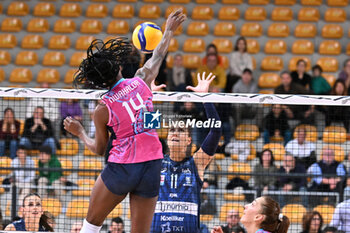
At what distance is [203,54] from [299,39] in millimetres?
2256

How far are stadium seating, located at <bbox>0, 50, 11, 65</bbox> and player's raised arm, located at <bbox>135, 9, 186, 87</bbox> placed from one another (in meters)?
9.61

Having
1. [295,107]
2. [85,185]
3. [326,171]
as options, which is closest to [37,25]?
[85,185]

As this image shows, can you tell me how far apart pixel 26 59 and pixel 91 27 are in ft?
5.54

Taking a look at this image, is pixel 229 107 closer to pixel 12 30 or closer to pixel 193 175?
pixel 193 175

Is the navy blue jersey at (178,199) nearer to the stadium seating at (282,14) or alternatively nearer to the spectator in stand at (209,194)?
the spectator in stand at (209,194)

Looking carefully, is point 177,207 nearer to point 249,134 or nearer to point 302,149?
point 302,149

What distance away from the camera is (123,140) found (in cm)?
498

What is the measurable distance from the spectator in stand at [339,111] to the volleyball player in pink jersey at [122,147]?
22.0 feet

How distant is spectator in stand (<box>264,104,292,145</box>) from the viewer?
37.0 ft

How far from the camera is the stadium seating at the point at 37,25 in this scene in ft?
48.9

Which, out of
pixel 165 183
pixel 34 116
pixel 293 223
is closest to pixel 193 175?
pixel 165 183

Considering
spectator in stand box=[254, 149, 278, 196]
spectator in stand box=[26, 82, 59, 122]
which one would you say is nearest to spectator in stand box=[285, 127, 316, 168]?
spectator in stand box=[254, 149, 278, 196]

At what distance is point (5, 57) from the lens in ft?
46.9

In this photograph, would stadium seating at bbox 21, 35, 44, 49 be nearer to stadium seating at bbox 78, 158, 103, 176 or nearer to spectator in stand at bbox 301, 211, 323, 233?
stadium seating at bbox 78, 158, 103, 176
